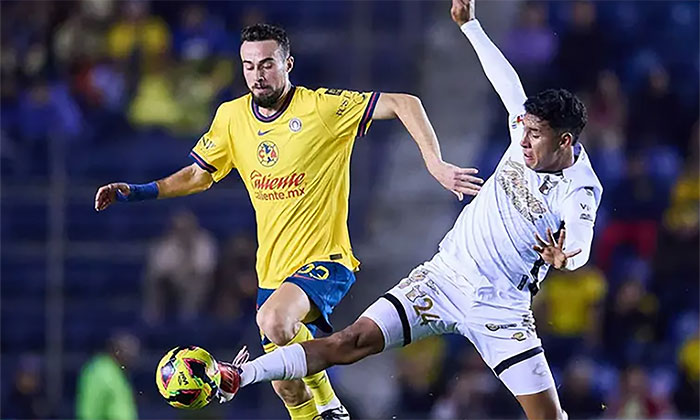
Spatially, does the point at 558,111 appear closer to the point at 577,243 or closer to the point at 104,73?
the point at 577,243

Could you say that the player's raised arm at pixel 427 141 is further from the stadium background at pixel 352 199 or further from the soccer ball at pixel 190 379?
the stadium background at pixel 352 199

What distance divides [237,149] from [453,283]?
5.09 feet

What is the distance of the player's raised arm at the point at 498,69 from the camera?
8352 mm

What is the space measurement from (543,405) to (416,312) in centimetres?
86

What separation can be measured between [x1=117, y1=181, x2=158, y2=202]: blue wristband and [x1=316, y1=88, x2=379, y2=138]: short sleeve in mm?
1111

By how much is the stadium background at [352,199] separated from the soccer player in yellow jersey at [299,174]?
5.37 metres

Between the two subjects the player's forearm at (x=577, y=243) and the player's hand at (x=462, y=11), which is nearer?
the player's forearm at (x=577, y=243)

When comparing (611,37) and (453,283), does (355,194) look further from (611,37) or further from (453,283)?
(453,283)

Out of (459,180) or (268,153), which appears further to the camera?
(268,153)

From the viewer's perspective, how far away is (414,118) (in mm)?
8305

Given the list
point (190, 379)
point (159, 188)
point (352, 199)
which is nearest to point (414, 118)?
point (159, 188)

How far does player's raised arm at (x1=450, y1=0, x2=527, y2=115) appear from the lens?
8352 millimetres

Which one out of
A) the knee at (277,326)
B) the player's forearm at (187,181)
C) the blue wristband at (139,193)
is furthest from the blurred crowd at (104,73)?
the knee at (277,326)

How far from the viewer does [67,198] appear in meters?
14.3
